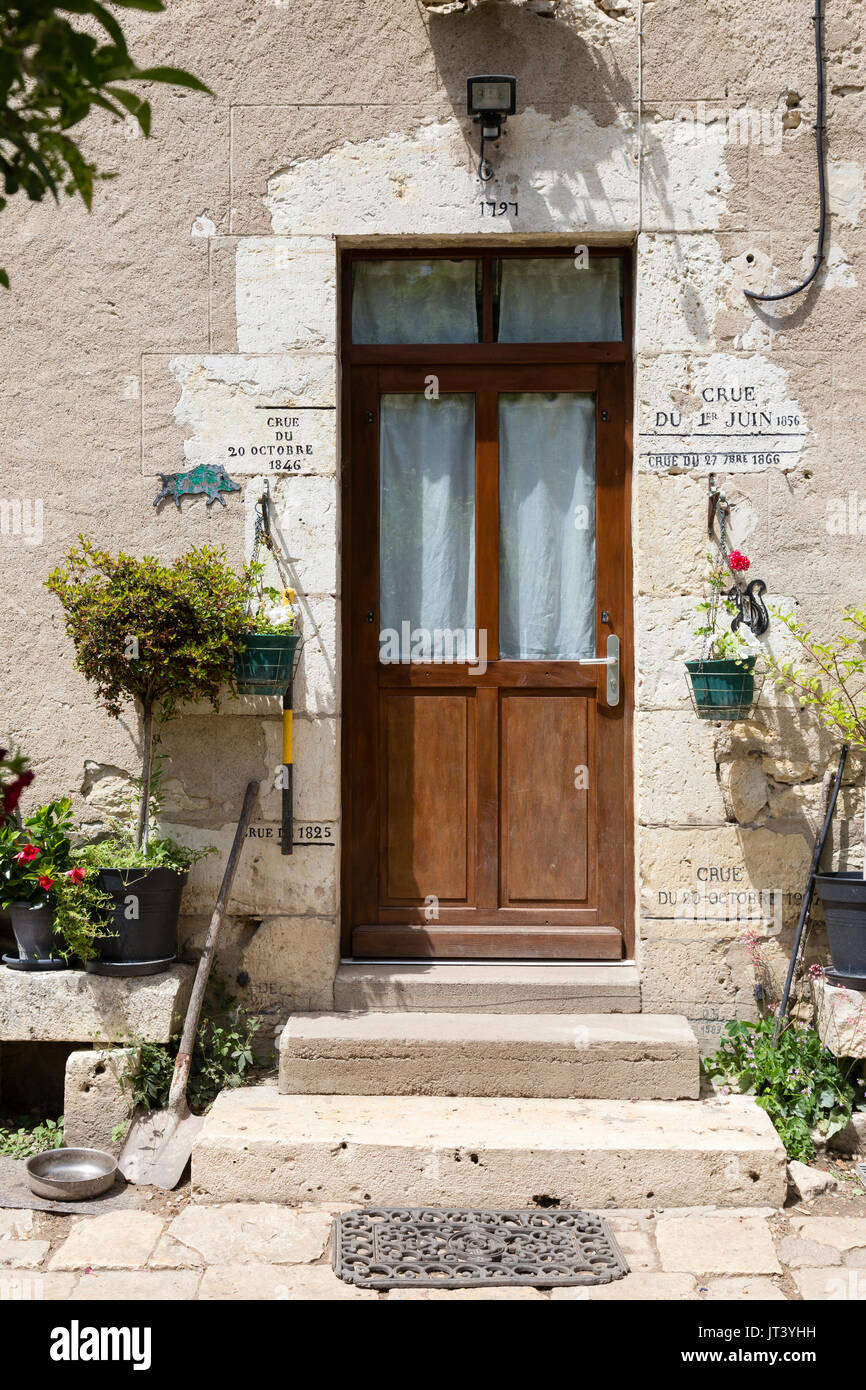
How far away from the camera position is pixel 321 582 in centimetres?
413

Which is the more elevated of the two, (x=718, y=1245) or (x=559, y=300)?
(x=559, y=300)

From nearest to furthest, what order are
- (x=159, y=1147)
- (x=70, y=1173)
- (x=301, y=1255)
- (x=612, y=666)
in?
(x=301, y=1255), (x=70, y=1173), (x=159, y=1147), (x=612, y=666)

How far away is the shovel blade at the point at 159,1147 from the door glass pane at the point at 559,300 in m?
2.98

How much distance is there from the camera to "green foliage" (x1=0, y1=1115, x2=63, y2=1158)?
3.75 meters

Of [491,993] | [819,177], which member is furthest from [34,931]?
[819,177]

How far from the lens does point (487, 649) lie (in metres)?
4.32

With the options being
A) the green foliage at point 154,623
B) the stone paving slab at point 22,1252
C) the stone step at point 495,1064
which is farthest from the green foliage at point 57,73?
the stone step at point 495,1064

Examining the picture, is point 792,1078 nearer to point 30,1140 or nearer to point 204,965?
point 204,965

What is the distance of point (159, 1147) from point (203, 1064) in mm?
359

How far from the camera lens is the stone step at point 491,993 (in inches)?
157

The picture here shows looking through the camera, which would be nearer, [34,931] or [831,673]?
[34,931]

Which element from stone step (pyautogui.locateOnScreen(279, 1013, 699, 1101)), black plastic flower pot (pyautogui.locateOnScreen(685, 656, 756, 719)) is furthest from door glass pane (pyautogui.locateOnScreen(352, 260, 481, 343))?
stone step (pyautogui.locateOnScreen(279, 1013, 699, 1101))

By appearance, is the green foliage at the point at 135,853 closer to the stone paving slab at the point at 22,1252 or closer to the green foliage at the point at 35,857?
the green foliage at the point at 35,857

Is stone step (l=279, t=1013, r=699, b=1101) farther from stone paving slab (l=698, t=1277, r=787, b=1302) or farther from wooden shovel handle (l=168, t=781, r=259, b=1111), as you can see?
stone paving slab (l=698, t=1277, r=787, b=1302)
